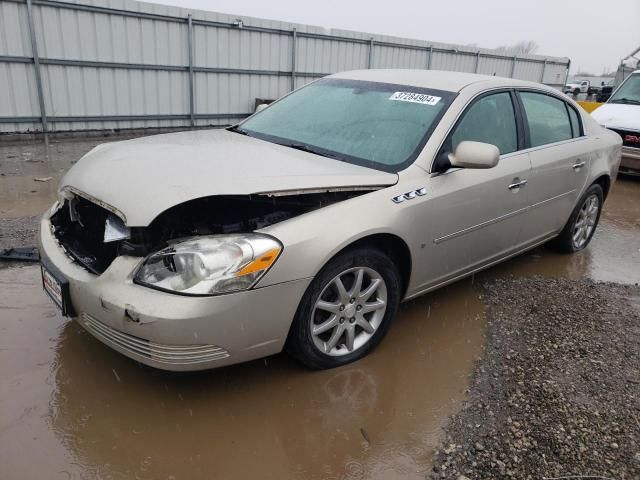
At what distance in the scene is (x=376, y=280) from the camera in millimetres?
3002

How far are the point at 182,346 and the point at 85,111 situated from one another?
9305 mm

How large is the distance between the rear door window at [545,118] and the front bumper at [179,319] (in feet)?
8.33

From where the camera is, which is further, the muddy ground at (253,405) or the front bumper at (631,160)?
the front bumper at (631,160)

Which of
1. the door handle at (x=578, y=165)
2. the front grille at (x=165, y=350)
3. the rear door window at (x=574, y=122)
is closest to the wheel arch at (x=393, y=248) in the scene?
the front grille at (x=165, y=350)

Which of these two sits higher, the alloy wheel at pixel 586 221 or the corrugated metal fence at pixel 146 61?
the corrugated metal fence at pixel 146 61

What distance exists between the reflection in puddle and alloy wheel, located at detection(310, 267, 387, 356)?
0.54 feet

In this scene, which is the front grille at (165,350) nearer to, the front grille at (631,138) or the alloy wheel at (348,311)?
the alloy wheel at (348,311)

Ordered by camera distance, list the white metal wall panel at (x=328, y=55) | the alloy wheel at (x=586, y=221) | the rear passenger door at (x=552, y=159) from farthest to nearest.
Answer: the white metal wall panel at (x=328, y=55) → the alloy wheel at (x=586, y=221) → the rear passenger door at (x=552, y=159)

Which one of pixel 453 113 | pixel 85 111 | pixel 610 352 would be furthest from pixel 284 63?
pixel 610 352

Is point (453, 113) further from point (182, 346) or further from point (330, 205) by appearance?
point (182, 346)

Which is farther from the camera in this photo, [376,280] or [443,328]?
[443,328]

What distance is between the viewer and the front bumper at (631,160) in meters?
8.44

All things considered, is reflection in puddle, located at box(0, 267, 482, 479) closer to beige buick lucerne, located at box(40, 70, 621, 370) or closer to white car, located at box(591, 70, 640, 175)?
beige buick lucerne, located at box(40, 70, 621, 370)

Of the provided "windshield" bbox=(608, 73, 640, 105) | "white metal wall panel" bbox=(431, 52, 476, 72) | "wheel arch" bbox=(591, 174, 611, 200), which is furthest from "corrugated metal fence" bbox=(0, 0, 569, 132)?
"wheel arch" bbox=(591, 174, 611, 200)
